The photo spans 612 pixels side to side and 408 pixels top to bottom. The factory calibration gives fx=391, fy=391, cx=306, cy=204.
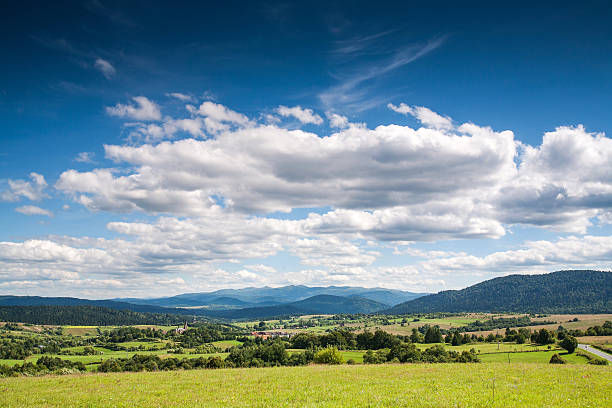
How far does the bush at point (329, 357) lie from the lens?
56.9 metres

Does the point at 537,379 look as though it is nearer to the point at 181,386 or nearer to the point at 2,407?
the point at 181,386

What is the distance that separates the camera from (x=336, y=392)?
909 inches

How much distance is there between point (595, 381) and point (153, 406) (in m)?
27.3

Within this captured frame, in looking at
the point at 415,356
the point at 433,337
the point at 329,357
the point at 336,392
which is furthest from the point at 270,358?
the point at 433,337

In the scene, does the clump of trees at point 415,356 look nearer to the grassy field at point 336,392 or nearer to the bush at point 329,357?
the bush at point 329,357

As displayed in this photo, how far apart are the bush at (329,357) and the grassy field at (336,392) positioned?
25.5 metres

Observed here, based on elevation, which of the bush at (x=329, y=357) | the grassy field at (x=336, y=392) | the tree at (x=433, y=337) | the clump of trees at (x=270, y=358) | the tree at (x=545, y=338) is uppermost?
the grassy field at (x=336, y=392)

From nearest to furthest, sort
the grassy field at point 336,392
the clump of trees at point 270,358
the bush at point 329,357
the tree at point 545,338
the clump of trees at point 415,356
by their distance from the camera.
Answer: the grassy field at point 336,392 → the bush at point 329,357 → the clump of trees at point 415,356 → the clump of trees at point 270,358 → the tree at point 545,338

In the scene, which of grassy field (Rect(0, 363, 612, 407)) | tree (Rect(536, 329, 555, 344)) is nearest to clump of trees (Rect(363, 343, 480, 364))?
grassy field (Rect(0, 363, 612, 407))

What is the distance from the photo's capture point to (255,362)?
212ft

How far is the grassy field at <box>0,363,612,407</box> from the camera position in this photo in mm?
19469

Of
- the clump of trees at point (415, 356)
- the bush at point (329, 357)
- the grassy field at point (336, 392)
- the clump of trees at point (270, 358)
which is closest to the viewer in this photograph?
the grassy field at point (336, 392)

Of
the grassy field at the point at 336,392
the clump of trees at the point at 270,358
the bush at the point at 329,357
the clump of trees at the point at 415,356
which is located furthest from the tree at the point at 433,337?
the grassy field at the point at 336,392

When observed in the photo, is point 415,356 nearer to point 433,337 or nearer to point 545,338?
point 545,338
